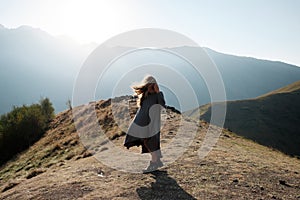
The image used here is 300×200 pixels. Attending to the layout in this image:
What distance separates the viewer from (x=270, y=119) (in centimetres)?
12575

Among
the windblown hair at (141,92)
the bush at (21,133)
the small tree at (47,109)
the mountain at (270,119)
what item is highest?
the small tree at (47,109)

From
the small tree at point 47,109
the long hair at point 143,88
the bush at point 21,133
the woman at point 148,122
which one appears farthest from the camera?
the small tree at point 47,109

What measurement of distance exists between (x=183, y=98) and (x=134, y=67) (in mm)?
2183

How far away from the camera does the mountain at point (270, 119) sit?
99988 millimetres

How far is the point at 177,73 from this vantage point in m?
10.7

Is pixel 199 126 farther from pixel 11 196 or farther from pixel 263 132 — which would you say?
pixel 263 132

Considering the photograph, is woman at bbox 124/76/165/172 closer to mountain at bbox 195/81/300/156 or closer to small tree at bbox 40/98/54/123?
small tree at bbox 40/98/54/123

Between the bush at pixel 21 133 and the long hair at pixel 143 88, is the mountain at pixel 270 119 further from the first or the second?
the long hair at pixel 143 88

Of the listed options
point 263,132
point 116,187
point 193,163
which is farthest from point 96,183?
point 263,132

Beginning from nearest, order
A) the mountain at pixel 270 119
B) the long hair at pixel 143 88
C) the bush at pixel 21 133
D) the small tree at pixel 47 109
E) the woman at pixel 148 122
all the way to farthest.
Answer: the long hair at pixel 143 88, the woman at pixel 148 122, the bush at pixel 21 133, the small tree at pixel 47 109, the mountain at pixel 270 119

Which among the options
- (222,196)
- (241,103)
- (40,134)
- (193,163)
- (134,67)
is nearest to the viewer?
(222,196)

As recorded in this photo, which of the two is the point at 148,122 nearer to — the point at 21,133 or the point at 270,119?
the point at 21,133

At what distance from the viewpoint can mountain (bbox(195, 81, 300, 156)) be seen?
9999cm

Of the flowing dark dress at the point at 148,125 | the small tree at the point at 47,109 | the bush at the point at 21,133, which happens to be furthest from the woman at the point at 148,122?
the small tree at the point at 47,109
